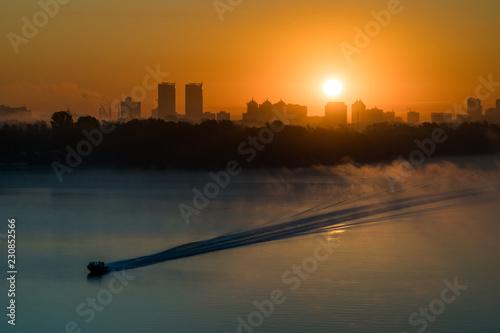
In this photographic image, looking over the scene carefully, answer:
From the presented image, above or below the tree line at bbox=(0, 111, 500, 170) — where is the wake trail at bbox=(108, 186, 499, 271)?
below

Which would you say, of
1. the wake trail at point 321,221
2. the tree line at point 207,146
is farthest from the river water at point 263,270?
the tree line at point 207,146

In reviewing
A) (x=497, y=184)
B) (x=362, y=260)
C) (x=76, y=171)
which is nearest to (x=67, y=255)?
(x=362, y=260)

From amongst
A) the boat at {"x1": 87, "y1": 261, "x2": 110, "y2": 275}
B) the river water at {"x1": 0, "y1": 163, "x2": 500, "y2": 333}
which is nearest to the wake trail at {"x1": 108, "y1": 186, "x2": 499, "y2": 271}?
the river water at {"x1": 0, "y1": 163, "x2": 500, "y2": 333}

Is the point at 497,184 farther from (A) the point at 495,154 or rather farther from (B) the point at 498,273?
(A) the point at 495,154

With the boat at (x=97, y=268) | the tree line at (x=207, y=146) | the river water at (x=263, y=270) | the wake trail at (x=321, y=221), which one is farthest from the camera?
the tree line at (x=207, y=146)

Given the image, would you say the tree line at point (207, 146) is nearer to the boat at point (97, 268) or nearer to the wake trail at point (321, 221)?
the wake trail at point (321, 221)

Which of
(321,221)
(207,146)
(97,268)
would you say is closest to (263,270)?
(97,268)

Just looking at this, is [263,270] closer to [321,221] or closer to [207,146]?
[321,221]

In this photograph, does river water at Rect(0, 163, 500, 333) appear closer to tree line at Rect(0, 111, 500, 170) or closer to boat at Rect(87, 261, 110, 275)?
boat at Rect(87, 261, 110, 275)
